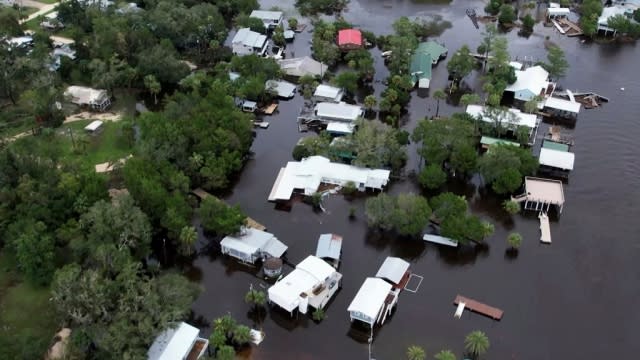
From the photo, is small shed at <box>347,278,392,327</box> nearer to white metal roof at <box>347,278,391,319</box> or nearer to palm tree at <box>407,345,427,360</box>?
white metal roof at <box>347,278,391,319</box>

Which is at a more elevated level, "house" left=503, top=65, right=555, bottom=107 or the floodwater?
"house" left=503, top=65, right=555, bottom=107

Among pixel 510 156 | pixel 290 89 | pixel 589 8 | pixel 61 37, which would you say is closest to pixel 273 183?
pixel 290 89

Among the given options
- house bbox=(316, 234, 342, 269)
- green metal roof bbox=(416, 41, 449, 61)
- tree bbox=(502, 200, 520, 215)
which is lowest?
house bbox=(316, 234, 342, 269)

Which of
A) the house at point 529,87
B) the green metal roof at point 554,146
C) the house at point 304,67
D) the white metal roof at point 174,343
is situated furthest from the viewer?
the house at point 304,67

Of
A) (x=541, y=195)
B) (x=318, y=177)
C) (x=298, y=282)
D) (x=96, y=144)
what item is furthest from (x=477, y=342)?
(x=96, y=144)

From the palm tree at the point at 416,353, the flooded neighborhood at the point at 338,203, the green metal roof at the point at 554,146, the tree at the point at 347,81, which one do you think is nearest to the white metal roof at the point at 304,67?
the flooded neighborhood at the point at 338,203

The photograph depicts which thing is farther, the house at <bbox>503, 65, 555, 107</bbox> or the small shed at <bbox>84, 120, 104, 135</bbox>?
the house at <bbox>503, 65, 555, 107</bbox>

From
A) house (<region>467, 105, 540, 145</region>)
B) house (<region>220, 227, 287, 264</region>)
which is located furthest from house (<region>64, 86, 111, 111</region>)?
house (<region>467, 105, 540, 145</region>)

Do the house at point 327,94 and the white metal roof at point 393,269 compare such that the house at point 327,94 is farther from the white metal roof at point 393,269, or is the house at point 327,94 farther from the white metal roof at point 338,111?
the white metal roof at point 393,269
